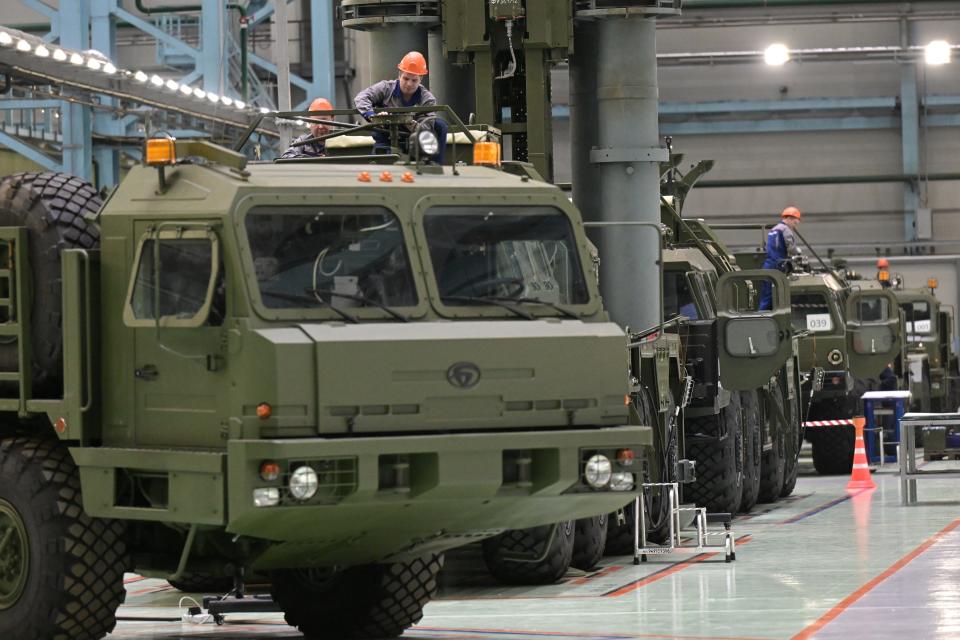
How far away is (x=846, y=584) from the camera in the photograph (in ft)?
43.7

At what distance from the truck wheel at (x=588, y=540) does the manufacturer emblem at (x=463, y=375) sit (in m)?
4.87

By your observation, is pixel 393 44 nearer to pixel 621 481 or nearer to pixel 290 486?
pixel 621 481

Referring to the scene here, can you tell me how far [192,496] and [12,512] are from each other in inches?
48.4

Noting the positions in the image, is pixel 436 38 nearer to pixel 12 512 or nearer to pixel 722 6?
pixel 12 512

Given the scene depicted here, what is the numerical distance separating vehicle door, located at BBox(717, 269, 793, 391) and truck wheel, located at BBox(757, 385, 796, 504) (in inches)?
139

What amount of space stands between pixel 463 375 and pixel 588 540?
504cm

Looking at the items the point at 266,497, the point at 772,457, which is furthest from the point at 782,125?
the point at 266,497

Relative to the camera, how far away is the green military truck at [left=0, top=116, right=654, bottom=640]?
9.26 metres

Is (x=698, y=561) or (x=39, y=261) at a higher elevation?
(x=39, y=261)

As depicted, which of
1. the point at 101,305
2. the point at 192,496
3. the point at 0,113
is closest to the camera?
the point at 192,496

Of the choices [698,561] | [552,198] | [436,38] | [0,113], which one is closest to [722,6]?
[0,113]

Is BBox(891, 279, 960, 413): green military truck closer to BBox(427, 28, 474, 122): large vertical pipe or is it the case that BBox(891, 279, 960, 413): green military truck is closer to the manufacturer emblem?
BBox(427, 28, 474, 122): large vertical pipe

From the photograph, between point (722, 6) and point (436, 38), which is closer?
point (436, 38)

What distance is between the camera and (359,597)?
11.2 m
